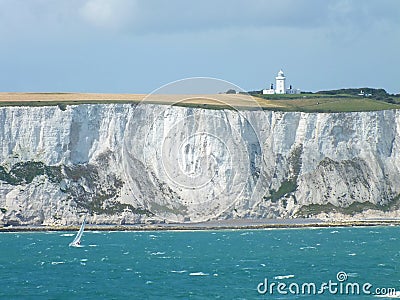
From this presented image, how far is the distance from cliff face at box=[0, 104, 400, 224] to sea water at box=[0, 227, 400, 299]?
5.43 metres

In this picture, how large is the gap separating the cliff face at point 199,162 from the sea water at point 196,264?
5.43 meters

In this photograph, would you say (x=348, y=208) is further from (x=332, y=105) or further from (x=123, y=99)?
(x=123, y=99)

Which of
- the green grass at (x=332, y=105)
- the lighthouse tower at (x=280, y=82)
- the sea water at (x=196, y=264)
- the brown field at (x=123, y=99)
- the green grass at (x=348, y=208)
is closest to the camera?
the sea water at (x=196, y=264)

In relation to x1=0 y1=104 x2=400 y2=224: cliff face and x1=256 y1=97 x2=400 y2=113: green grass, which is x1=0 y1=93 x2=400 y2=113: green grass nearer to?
x1=256 y1=97 x2=400 y2=113: green grass

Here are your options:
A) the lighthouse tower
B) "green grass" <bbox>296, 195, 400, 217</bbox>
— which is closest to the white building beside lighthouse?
the lighthouse tower

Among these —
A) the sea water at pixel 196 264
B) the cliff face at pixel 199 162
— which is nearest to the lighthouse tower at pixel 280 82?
the cliff face at pixel 199 162

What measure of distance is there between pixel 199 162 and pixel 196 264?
2481 centimetres

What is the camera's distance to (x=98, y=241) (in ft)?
267

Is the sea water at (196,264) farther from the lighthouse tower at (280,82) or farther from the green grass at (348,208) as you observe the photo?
the lighthouse tower at (280,82)

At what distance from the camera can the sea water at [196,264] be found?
52.0 metres

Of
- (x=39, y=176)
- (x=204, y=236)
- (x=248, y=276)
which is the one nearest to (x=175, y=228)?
(x=204, y=236)

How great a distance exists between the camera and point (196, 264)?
64000mm

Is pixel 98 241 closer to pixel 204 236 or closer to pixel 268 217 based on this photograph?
pixel 204 236

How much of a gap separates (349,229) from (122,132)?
22.5m
